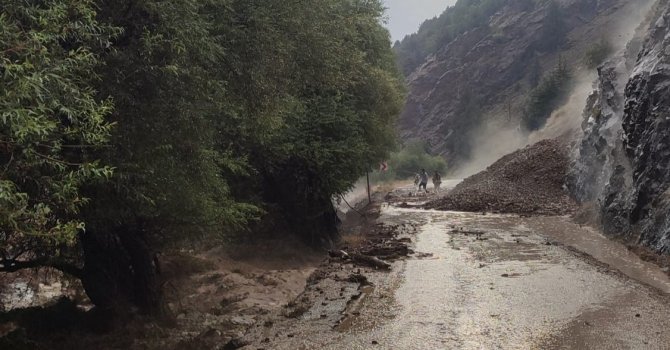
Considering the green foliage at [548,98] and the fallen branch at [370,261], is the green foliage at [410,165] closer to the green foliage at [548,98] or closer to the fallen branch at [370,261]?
the green foliage at [548,98]

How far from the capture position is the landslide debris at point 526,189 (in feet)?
98.8

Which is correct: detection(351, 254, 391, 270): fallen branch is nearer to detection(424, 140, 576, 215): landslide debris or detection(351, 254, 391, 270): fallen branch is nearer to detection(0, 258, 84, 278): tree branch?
detection(0, 258, 84, 278): tree branch

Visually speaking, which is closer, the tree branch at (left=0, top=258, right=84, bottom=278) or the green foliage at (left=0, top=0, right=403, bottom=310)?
the green foliage at (left=0, top=0, right=403, bottom=310)

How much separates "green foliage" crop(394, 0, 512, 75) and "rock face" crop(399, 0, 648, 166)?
551 cm

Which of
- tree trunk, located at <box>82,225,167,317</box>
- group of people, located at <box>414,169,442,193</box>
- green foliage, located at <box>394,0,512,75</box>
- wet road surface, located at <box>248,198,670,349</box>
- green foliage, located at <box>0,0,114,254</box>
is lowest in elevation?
wet road surface, located at <box>248,198,670,349</box>

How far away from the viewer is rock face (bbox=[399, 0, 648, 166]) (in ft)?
408

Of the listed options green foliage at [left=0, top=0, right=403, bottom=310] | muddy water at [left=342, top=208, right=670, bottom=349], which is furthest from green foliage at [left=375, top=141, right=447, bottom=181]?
green foliage at [left=0, top=0, right=403, bottom=310]

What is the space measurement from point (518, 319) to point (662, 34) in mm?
14866

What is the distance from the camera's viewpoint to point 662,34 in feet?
63.6

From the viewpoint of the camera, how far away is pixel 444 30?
550ft

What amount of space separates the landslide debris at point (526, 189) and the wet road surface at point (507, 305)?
446 inches

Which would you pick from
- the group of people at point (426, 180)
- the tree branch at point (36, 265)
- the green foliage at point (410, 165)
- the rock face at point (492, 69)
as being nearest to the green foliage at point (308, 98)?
the tree branch at point (36, 265)

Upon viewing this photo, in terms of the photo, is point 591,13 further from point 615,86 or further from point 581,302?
point 581,302

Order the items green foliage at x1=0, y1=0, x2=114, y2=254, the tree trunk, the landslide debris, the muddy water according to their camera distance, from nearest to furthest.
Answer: green foliage at x1=0, y1=0, x2=114, y2=254, the muddy water, the tree trunk, the landslide debris
